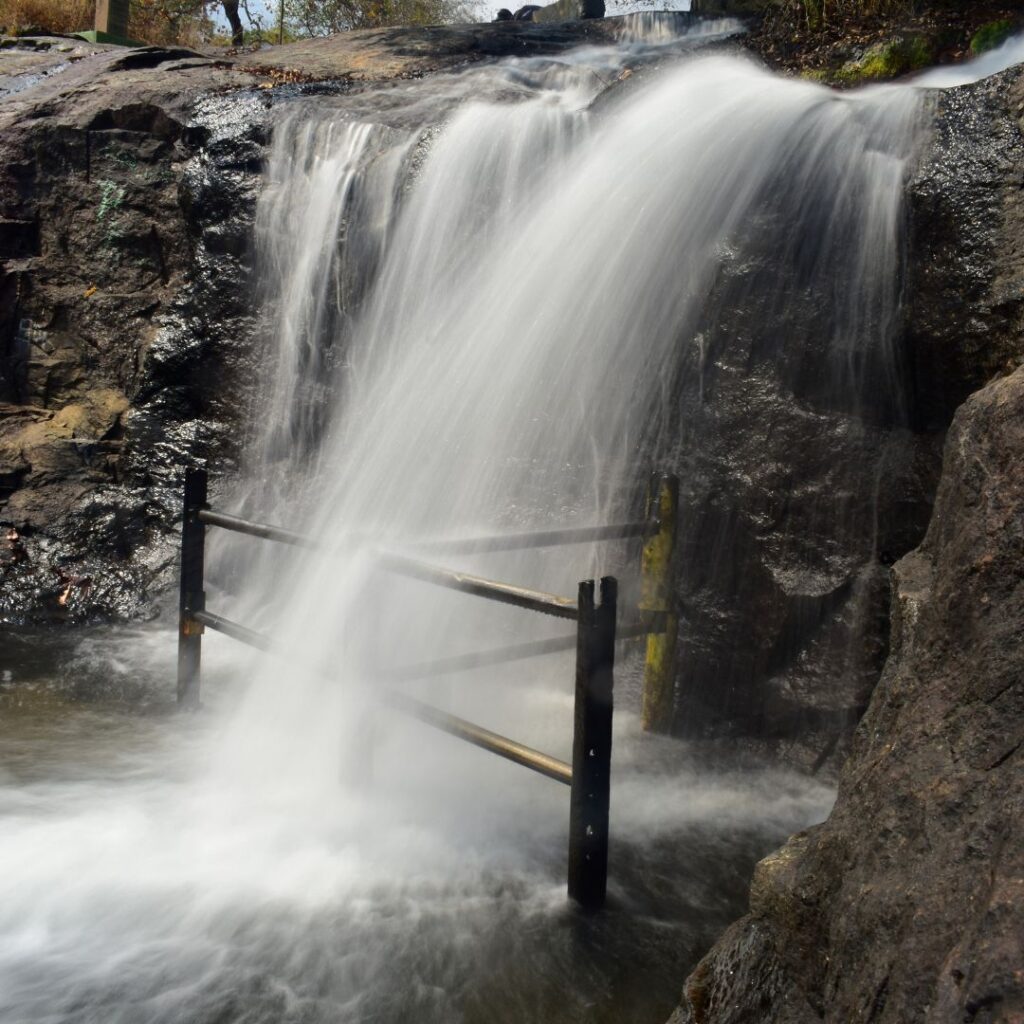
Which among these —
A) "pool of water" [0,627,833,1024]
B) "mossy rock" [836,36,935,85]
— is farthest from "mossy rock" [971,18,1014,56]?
"pool of water" [0,627,833,1024]

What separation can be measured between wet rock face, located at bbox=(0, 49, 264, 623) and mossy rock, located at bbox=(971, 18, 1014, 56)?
16.9 ft

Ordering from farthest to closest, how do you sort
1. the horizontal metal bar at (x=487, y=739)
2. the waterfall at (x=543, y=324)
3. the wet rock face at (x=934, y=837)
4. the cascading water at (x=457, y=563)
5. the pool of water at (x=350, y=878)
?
the waterfall at (x=543, y=324)
the horizontal metal bar at (x=487, y=739)
the cascading water at (x=457, y=563)
the pool of water at (x=350, y=878)
the wet rock face at (x=934, y=837)

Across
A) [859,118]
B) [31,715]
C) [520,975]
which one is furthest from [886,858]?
[31,715]

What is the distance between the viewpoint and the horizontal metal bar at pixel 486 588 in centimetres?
309

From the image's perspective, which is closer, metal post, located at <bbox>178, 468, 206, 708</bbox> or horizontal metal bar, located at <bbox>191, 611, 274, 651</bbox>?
horizontal metal bar, located at <bbox>191, 611, 274, 651</bbox>

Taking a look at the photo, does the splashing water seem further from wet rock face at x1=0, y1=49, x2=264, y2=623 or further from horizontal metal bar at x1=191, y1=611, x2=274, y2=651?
horizontal metal bar at x1=191, y1=611, x2=274, y2=651

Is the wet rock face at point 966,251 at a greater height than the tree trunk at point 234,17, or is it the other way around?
the tree trunk at point 234,17

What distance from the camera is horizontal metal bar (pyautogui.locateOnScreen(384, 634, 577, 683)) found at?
3.52 meters

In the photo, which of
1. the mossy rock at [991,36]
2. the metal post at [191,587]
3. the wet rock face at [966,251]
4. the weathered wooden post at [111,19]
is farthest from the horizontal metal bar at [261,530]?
the weathered wooden post at [111,19]

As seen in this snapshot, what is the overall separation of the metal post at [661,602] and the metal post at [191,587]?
2.08 m

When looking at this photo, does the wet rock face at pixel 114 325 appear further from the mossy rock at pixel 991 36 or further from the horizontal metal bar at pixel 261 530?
the mossy rock at pixel 991 36

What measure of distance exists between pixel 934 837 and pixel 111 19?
12738mm

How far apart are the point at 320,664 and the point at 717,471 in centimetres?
191

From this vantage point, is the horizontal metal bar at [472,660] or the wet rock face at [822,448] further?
the wet rock face at [822,448]
